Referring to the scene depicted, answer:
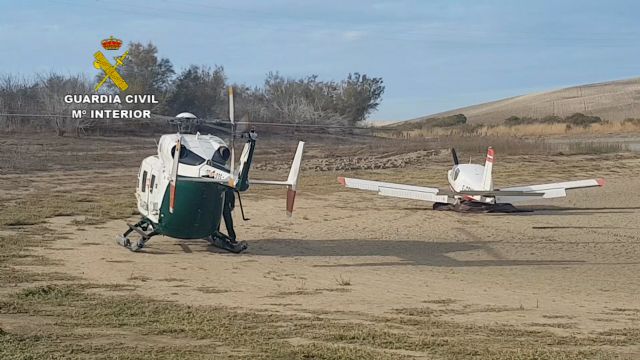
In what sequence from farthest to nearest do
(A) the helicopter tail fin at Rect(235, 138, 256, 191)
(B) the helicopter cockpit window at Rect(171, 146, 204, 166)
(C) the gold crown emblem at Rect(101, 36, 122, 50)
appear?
(C) the gold crown emblem at Rect(101, 36, 122, 50) → (B) the helicopter cockpit window at Rect(171, 146, 204, 166) → (A) the helicopter tail fin at Rect(235, 138, 256, 191)

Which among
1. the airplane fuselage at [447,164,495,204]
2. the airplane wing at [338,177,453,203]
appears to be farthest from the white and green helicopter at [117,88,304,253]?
the airplane fuselage at [447,164,495,204]

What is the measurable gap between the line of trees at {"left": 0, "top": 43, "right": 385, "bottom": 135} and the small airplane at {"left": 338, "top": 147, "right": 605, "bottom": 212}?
16084 millimetres

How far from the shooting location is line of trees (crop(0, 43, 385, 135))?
47.3 m

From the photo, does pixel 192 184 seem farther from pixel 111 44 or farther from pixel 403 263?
pixel 111 44

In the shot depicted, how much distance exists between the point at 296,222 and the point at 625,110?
240 feet

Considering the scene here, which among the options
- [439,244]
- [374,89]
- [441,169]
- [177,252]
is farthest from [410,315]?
[374,89]

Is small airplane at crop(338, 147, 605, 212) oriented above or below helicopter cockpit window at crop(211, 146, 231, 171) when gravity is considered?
below

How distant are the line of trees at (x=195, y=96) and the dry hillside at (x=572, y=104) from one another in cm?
2185

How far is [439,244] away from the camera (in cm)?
2195

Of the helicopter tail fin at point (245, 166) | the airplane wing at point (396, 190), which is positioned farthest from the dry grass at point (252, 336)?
the airplane wing at point (396, 190)

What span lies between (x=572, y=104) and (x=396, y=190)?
77.0m

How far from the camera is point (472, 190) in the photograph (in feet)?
88.9

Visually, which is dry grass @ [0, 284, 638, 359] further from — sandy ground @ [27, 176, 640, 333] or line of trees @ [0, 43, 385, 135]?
line of trees @ [0, 43, 385, 135]

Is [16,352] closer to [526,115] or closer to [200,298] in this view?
[200,298]
